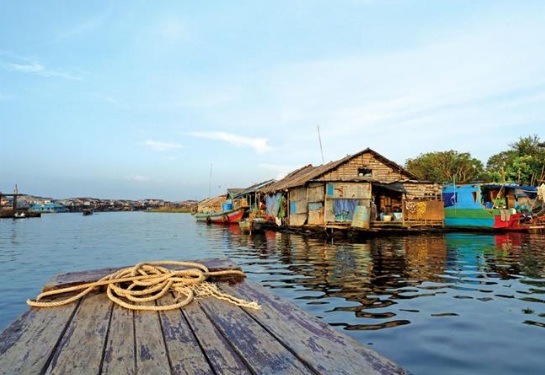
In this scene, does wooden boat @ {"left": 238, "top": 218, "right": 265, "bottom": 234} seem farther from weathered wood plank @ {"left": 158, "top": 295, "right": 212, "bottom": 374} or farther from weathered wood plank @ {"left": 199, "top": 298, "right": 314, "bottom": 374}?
weathered wood plank @ {"left": 158, "top": 295, "right": 212, "bottom": 374}

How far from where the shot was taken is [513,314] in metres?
6.27

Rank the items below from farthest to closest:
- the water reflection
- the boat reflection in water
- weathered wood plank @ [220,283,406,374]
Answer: the water reflection → the boat reflection in water → weathered wood plank @ [220,283,406,374]

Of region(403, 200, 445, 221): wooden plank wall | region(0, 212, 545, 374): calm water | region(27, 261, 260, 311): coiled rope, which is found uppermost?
region(403, 200, 445, 221): wooden plank wall

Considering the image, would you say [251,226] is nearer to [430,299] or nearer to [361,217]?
[361,217]

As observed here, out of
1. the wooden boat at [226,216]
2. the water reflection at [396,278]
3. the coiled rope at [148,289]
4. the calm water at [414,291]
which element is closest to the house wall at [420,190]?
the calm water at [414,291]

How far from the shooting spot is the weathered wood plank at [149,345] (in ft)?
6.19

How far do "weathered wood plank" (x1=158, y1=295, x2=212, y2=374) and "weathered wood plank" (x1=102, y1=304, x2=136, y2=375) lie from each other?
0.67ft

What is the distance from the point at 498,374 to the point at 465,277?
5.75 meters

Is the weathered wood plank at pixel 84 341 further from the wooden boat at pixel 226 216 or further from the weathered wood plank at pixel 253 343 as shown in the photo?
the wooden boat at pixel 226 216

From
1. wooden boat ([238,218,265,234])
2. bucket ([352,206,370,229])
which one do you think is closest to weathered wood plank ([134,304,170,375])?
bucket ([352,206,370,229])

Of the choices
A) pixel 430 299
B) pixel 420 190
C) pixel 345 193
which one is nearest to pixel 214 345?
pixel 430 299

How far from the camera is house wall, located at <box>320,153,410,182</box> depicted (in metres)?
23.2

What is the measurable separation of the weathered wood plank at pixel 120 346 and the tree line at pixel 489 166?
3395cm

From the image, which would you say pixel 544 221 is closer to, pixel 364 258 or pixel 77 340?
pixel 364 258
